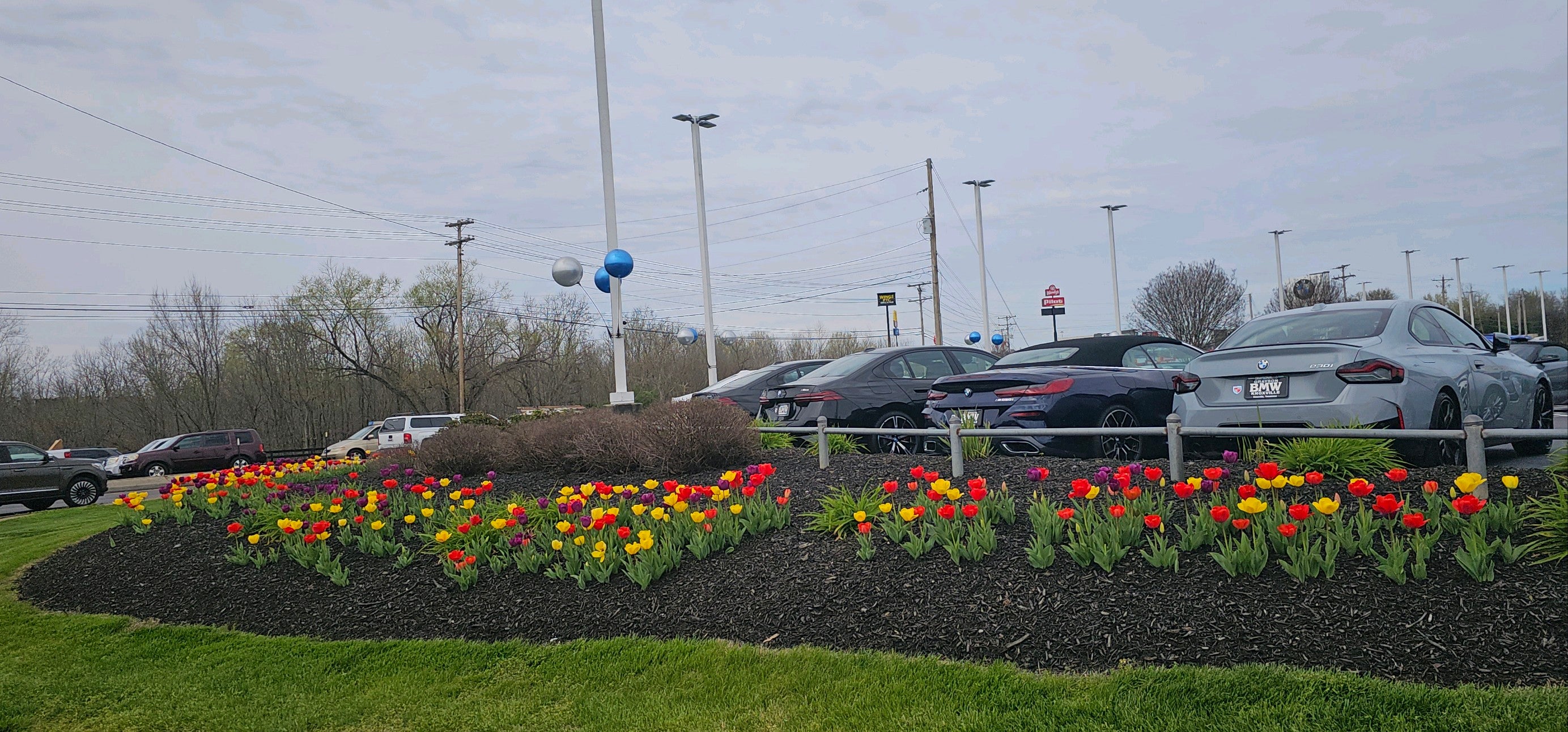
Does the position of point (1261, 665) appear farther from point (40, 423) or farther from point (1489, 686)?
point (40, 423)

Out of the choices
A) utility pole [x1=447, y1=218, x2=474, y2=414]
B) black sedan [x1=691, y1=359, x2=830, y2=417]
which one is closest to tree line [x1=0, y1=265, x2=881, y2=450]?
utility pole [x1=447, y1=218, x2=474, y2=414]

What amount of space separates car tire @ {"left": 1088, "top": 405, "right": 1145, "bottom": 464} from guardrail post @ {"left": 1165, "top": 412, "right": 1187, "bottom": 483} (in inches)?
83.6

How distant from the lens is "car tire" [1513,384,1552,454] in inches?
324

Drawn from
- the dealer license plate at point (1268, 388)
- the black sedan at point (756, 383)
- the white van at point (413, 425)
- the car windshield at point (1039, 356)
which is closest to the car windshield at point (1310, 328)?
the dealer license plate at point (1268, 388)

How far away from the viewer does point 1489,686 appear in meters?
3.18

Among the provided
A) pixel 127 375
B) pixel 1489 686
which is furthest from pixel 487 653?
pixel 127 375

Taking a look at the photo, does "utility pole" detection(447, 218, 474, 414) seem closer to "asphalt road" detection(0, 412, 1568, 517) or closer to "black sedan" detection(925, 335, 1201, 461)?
"asphalt road" detection(0, 412, 1568, 517)

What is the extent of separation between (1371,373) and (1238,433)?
5.32 ft

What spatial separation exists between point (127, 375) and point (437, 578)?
2057 inches

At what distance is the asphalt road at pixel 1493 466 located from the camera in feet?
23.8

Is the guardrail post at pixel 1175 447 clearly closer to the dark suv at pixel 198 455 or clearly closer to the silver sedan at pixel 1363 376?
the silver sedan at pixel 1363 376

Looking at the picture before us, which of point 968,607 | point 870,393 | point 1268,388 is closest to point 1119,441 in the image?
point 1268,388

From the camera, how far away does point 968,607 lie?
4.38 metres

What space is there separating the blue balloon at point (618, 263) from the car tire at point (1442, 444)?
352 inches
